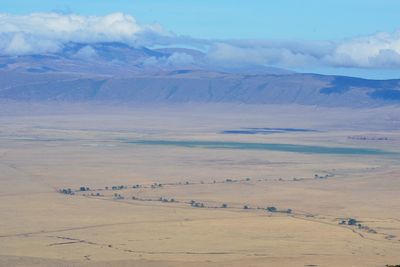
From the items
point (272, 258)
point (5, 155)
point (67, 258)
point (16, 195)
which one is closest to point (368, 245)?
point (272, 258)

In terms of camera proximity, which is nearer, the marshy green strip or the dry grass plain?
the dry grass plain

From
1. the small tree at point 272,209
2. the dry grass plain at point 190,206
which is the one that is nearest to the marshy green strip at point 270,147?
the dry grass plain at point 190,206

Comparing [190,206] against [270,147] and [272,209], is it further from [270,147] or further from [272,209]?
[270,147]

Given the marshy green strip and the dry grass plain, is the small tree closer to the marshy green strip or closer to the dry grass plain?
the dry grass plain

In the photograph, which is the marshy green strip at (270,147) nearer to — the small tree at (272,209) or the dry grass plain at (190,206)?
the dry grass plain at (190,206)

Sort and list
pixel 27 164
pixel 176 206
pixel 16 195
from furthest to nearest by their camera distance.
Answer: pixel 27 164
pixel 16 195
pixel 176 206

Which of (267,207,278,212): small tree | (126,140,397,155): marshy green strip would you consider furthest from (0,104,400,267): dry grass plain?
(126,140,397,155): marshy green strip

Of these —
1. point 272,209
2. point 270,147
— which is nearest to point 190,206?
point 272,209

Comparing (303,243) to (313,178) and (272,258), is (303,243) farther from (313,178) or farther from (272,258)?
(313,178)
